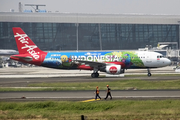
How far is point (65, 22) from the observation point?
149125mm

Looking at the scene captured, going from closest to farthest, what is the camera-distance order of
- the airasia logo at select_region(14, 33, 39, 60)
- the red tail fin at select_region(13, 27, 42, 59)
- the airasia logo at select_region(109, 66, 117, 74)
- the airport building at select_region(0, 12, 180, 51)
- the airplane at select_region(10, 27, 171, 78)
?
the airasia logo at select_region(109, 66, 117, 74), the airplane at select_region(10, 27, 171, 78), the airasia logo at select_region(14, 33, 39, 60), the red tail fin at select_region(13, 27, 42, 59), the airport building at select_region(0, 12, 180, 51)

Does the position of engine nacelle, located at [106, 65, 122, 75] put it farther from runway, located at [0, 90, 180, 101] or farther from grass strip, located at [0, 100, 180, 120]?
grass strip, located at [0, 100, 180, 120]

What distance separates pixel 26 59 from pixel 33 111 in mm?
35207

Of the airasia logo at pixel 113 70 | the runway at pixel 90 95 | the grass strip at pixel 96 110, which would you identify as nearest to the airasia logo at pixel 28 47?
the airasia logo at pixel 113 70

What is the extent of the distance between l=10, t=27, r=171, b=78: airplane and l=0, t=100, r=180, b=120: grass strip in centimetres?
2859

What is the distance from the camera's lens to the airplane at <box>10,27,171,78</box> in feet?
190

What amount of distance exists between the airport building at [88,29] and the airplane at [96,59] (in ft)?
286

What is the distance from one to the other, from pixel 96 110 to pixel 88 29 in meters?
Answer: 126

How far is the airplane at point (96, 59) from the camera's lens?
2284 inches

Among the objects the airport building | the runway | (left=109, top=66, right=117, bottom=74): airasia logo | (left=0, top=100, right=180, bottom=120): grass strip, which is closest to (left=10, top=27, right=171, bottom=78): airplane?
(left=109, top=66, right=117, bottom=74): airasia logo

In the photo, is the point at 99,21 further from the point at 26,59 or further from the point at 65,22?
the point at 26,59

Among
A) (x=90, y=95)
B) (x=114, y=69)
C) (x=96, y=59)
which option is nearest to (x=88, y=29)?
(x=96, y=59)

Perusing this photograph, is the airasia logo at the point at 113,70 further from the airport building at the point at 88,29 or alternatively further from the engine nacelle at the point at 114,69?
the airport building at the point at 88,29

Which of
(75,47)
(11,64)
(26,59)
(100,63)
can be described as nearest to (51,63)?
(26,59)
